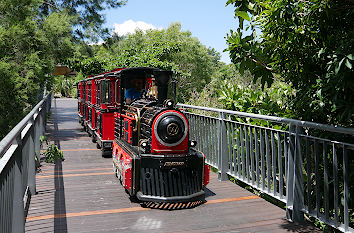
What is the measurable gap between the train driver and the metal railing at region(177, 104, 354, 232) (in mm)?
1456

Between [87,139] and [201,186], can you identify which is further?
[87,139]

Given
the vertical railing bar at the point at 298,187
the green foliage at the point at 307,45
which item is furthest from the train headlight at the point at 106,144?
the vertical railing bar at the point at 298,187

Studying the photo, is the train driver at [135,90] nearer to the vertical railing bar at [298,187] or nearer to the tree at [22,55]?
the vertical railing bar at [298,187]

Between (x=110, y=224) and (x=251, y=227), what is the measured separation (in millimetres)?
1855

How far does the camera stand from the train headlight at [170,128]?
546 centimetres

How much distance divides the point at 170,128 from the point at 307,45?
7.96ft

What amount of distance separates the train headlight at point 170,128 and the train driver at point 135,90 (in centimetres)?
235

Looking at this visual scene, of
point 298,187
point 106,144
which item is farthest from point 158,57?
point 298,187

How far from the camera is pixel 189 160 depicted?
5.55 m

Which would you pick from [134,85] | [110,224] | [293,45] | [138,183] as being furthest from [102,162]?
[293,45]

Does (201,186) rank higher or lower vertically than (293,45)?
lower

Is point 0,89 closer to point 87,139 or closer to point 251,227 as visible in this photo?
point 87,139

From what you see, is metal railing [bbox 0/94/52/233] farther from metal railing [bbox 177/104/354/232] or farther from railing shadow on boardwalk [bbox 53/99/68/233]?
metal railing [bbox 177/104/354/232]

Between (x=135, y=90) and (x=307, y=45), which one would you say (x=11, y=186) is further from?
(x=135, y=90)
